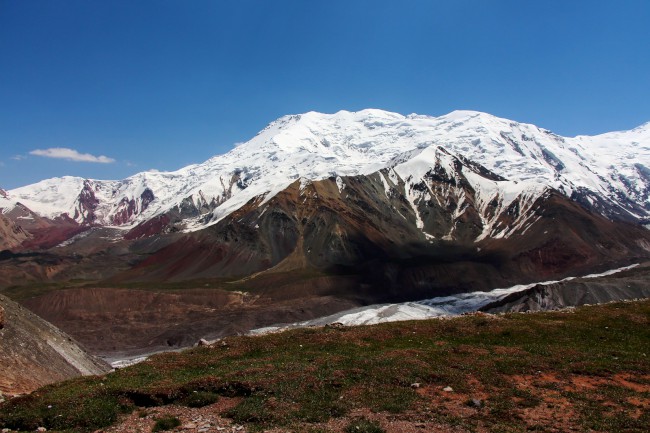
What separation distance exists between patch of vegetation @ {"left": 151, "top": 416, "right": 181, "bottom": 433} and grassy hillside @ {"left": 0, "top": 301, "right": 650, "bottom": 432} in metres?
2.08

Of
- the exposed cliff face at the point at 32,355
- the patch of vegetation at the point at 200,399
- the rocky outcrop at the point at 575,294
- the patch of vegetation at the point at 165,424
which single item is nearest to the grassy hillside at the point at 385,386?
the patch of vegetation at the point at 200,399

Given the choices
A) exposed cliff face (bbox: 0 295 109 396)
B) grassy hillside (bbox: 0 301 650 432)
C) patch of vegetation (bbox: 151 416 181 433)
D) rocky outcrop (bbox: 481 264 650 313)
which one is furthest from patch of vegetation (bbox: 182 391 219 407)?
rocky outcrop (bbox: 481 264 650 313)

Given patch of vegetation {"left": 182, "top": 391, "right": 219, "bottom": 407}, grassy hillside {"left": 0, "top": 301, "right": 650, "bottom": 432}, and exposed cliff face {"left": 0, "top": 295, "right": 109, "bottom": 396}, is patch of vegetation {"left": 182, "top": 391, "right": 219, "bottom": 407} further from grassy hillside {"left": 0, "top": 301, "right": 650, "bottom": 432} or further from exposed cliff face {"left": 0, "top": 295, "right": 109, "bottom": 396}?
exposed cliff face {"left": 0, "top": 295, "right": 109, "bottom": 396}

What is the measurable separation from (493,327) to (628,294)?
5821 inches

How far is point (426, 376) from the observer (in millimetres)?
29219

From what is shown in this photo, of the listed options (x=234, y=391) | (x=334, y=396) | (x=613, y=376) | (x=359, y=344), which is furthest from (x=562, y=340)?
(x=234, y=391)

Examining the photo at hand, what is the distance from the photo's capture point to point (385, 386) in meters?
28.0

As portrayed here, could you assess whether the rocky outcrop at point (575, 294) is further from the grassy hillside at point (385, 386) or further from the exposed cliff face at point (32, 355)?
the exposed cliff face at point (32, 355)

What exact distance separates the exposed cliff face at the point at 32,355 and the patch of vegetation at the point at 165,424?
64.9 feet

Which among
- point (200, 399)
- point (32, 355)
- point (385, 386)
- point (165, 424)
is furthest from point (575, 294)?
point (165, 424)

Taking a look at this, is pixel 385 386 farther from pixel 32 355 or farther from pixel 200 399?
pixel 32 355

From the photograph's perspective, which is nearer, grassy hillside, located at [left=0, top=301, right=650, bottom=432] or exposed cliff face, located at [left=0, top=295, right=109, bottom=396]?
grassy hillside, located at [left=0, top=301, right=650, bottom=432]

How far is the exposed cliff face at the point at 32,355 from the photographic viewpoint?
42.7 metres

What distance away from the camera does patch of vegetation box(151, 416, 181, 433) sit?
23562 millimetres
